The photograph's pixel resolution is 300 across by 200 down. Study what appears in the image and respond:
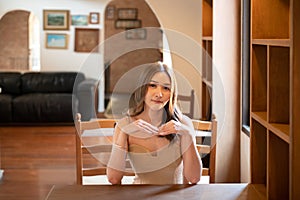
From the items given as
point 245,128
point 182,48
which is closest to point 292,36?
point 245,128

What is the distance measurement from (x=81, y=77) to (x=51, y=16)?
1.94m

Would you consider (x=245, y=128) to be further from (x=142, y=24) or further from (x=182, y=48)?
(x=142, y=24)

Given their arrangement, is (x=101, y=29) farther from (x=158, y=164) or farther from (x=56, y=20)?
(x=158, y=164)

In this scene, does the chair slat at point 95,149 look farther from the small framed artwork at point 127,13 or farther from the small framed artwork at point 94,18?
the small framed artwork at point 127,13

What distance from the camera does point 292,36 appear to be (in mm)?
1640

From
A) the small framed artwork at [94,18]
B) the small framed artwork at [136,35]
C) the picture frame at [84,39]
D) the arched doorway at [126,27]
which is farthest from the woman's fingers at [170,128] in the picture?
the small framed artwork at [136,35]

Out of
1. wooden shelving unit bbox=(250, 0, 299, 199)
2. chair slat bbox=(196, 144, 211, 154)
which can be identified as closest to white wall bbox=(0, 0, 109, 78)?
chair slat bbox=(196, 144, 211, 154)

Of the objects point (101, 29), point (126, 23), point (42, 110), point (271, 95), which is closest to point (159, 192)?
point (271, 95)

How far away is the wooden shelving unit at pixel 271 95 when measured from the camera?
1.96 metres

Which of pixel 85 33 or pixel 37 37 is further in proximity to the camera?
pixel 37 37

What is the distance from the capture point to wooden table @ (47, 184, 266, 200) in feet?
6.80

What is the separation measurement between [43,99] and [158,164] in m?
6.81

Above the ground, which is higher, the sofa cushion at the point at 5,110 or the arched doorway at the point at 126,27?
the arched doorway at the point at 126,27

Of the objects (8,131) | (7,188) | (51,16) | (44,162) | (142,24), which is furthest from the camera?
(142,24)
